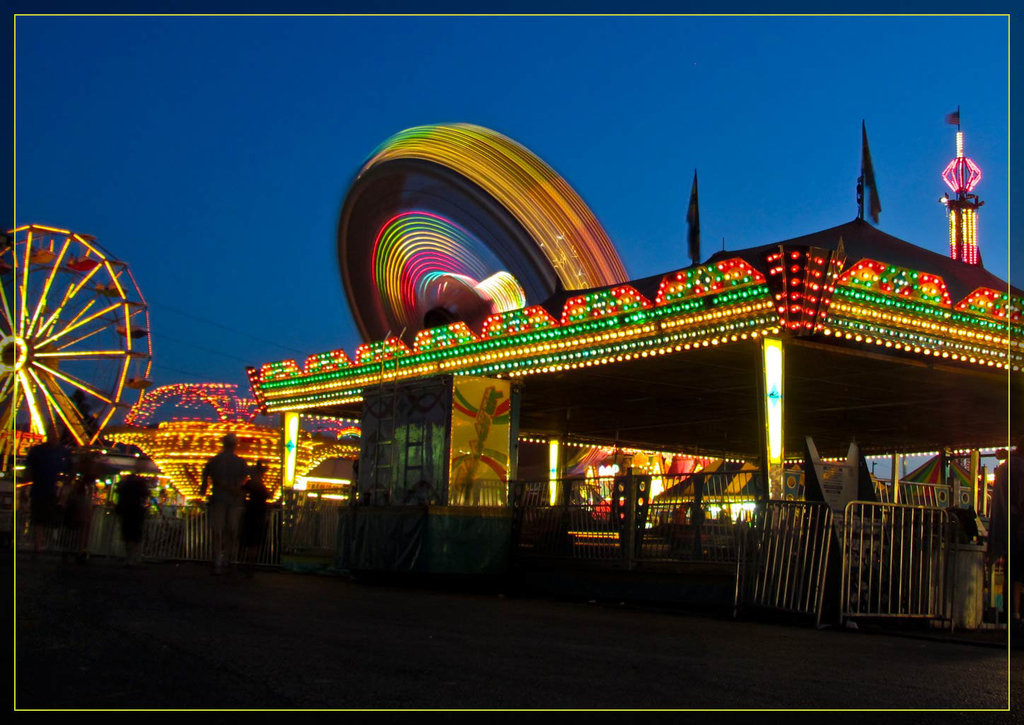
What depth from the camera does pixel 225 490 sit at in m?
14.6

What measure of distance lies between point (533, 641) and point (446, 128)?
28.0 metres

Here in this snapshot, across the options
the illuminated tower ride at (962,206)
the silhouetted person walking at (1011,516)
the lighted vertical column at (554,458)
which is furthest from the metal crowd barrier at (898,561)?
the illuminated tower ride at (962,206)

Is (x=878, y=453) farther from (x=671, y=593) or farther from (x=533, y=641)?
(x=533, y=641)

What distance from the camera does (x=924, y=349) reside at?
621 inches

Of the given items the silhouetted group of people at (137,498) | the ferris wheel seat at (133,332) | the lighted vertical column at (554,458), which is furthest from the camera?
the ferris wheel seat at (133,332)

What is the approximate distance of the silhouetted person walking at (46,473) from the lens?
14.9 m

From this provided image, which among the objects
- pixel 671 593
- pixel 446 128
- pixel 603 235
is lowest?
pixel 671 593

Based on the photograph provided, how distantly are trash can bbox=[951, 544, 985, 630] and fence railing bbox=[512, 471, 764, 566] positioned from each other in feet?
6.87

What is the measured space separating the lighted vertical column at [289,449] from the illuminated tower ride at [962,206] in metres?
17.6

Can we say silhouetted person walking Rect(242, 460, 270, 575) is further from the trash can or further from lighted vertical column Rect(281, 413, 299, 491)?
the trash can

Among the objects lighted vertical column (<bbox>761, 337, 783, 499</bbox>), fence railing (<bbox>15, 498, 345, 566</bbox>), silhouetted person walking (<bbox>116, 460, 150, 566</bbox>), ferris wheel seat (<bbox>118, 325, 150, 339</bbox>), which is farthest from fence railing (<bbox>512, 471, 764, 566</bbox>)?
ferris wheel seat (<bbox>118, 325, 150, 339</bbox>)

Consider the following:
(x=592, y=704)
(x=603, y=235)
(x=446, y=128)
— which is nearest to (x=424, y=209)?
(x=446, y=128)

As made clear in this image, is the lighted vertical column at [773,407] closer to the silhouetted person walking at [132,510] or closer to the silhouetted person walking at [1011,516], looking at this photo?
the silhouetted person walking at [1011,516]

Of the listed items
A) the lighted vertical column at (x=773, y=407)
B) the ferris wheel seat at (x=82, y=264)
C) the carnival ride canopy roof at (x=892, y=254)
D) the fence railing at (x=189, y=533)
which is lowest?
the fence railing at (x=189, y=533)
